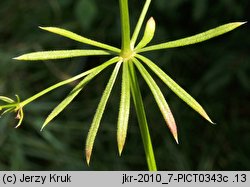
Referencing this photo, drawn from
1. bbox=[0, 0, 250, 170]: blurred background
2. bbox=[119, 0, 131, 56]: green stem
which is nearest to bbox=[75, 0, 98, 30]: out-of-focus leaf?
bbox=[0, 0, 250, 170]: blurred background

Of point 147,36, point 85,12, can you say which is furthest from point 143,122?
point 85,12

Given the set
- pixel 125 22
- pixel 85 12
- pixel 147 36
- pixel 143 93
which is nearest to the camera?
pixel 125 22

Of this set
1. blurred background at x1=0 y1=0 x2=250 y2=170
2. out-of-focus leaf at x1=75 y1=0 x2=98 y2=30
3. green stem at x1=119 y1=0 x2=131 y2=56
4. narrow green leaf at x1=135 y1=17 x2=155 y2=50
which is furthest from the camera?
blurred background at x1=0 y1=0 x2=250 y2=170

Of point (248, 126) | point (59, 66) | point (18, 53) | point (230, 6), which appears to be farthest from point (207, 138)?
point (18, 53)

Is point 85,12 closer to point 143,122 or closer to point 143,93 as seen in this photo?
point 143,93

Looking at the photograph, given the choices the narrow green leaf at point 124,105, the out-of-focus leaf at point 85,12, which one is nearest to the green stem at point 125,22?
the narrow green leaf at point 124,105

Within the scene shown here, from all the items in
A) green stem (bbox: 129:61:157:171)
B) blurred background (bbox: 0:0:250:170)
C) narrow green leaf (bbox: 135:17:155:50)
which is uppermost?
blurred background (bbox: 0:0:250:170)

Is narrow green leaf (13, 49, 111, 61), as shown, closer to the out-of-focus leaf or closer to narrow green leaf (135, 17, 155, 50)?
narrow green leaf (135, 17, 155, 50)

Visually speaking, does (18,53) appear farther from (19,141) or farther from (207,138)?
(207,138)
